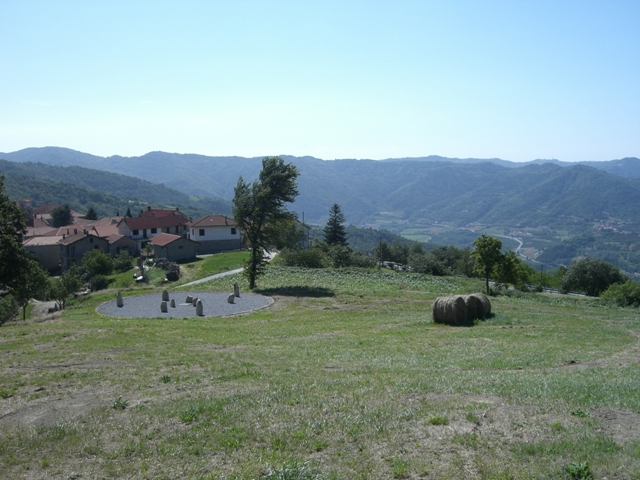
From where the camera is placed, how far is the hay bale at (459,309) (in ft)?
85.4

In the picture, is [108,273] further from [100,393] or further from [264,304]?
[100,393]

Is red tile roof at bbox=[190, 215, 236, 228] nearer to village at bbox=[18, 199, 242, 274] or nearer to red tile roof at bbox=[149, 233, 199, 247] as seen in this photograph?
village at bbox=[18, 199, 242, 274]

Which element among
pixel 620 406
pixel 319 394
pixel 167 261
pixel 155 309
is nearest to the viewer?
pixel 620 406

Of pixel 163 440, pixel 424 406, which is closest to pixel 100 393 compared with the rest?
pixel 163 440

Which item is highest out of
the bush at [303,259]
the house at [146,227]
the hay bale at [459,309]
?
the house at [146,227]

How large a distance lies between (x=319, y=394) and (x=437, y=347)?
9.14 m

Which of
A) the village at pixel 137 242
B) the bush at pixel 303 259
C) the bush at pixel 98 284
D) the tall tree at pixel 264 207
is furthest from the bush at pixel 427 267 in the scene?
the bush at pixel 98 284

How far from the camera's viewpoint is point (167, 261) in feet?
249

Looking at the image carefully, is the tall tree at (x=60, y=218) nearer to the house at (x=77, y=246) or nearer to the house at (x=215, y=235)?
the house at (x=77, y=246)

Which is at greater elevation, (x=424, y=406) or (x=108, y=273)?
(x=424, y=406)

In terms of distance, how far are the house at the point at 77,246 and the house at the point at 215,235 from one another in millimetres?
16750

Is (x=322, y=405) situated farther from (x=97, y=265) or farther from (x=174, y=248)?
(x=174, y=248)

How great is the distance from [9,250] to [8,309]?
59.4ft

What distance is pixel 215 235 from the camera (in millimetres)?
91188
